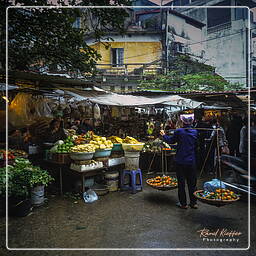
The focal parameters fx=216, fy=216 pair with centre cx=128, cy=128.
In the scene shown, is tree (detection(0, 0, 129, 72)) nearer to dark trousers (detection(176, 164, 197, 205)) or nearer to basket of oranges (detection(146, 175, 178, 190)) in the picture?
basket of oranges (detection(146, 175, 178, 190))

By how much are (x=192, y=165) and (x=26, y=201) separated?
3116mm

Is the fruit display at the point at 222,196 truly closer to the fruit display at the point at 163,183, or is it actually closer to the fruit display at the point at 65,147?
the fruit display at the point at 163,183

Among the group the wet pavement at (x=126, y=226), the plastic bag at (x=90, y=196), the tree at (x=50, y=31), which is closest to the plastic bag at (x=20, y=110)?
the tree at (x=50, y=31)

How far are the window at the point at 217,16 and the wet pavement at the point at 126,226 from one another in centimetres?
1708

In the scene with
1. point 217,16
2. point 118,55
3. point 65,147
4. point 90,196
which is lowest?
point 90,196

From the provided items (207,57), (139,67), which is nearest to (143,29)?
(139,67)

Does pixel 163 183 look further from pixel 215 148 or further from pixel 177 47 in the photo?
pixel 177 47

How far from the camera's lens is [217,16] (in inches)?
711

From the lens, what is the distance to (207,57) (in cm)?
1778

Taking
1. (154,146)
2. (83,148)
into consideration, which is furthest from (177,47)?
(83,148)

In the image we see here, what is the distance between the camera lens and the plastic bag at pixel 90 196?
461 cm

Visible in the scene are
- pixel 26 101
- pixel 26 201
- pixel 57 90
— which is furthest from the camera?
pixel 57 90

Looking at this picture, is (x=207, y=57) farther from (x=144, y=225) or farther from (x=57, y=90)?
(x=144, y=225)

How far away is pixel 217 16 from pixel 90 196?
19.1 m
